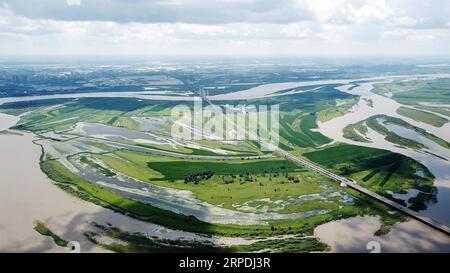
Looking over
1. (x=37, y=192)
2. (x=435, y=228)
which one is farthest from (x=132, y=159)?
(x=435, y=228)

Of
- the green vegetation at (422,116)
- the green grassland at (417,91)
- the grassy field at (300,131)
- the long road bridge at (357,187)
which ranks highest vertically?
the green grassland at (417,91)

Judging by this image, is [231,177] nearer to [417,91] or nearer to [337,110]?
[337,110]

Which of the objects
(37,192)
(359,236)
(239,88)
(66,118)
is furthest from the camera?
(239,88)

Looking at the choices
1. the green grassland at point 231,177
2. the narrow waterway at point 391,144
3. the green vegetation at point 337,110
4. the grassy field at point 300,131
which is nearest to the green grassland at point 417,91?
the narrow waterway at point 391,144

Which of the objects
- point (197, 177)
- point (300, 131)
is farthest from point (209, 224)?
point (300, 131)

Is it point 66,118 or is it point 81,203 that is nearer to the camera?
point 81,203

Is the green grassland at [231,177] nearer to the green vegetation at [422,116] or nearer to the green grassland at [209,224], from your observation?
the green grassland at [209,224]

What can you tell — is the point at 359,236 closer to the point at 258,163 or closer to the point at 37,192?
the point at 258,163
